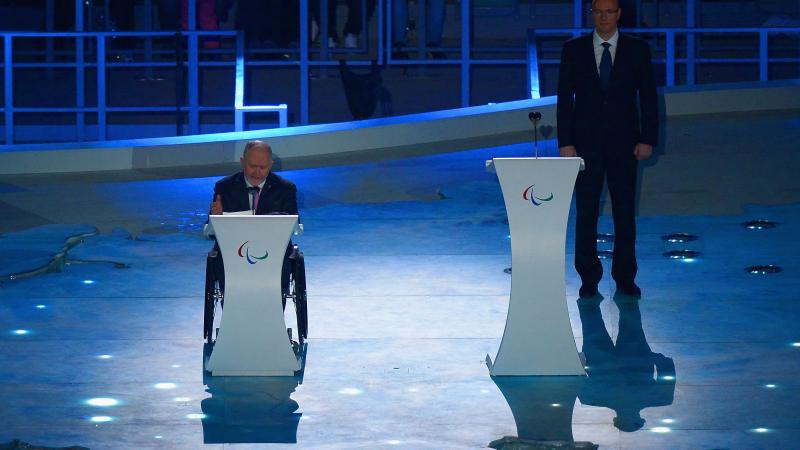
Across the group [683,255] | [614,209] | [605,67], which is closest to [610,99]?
[605,67]

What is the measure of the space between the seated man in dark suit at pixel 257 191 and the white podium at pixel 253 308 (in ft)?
1.60

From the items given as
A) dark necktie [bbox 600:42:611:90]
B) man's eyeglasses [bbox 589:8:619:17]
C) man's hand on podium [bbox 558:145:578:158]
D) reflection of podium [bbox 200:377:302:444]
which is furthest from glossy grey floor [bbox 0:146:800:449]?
man's eyeglasses [bbox 589:8:619:17]

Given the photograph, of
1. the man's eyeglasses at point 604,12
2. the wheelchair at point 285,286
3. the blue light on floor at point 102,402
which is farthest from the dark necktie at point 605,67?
the blue light on floor at point 102,402

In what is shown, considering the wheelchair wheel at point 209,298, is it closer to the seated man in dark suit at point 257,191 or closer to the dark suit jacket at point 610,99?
the seated man in dark suit at point 257,191

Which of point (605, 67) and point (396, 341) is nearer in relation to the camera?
point (396, 341)

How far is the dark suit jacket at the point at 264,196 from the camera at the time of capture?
702 cm

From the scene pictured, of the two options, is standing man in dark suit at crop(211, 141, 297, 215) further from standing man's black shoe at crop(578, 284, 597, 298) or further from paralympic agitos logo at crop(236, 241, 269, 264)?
standing man's black shoe at crop(578, 284, 597, 298)

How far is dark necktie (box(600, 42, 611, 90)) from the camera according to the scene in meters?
7.70

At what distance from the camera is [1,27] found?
23.2 metres

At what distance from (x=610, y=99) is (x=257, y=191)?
1958 millimetres

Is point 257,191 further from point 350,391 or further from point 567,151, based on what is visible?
point 567,151

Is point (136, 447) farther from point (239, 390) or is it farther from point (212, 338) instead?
point (212, 338)

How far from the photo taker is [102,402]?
243 inches

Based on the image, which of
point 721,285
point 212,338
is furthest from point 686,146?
point 212,338
